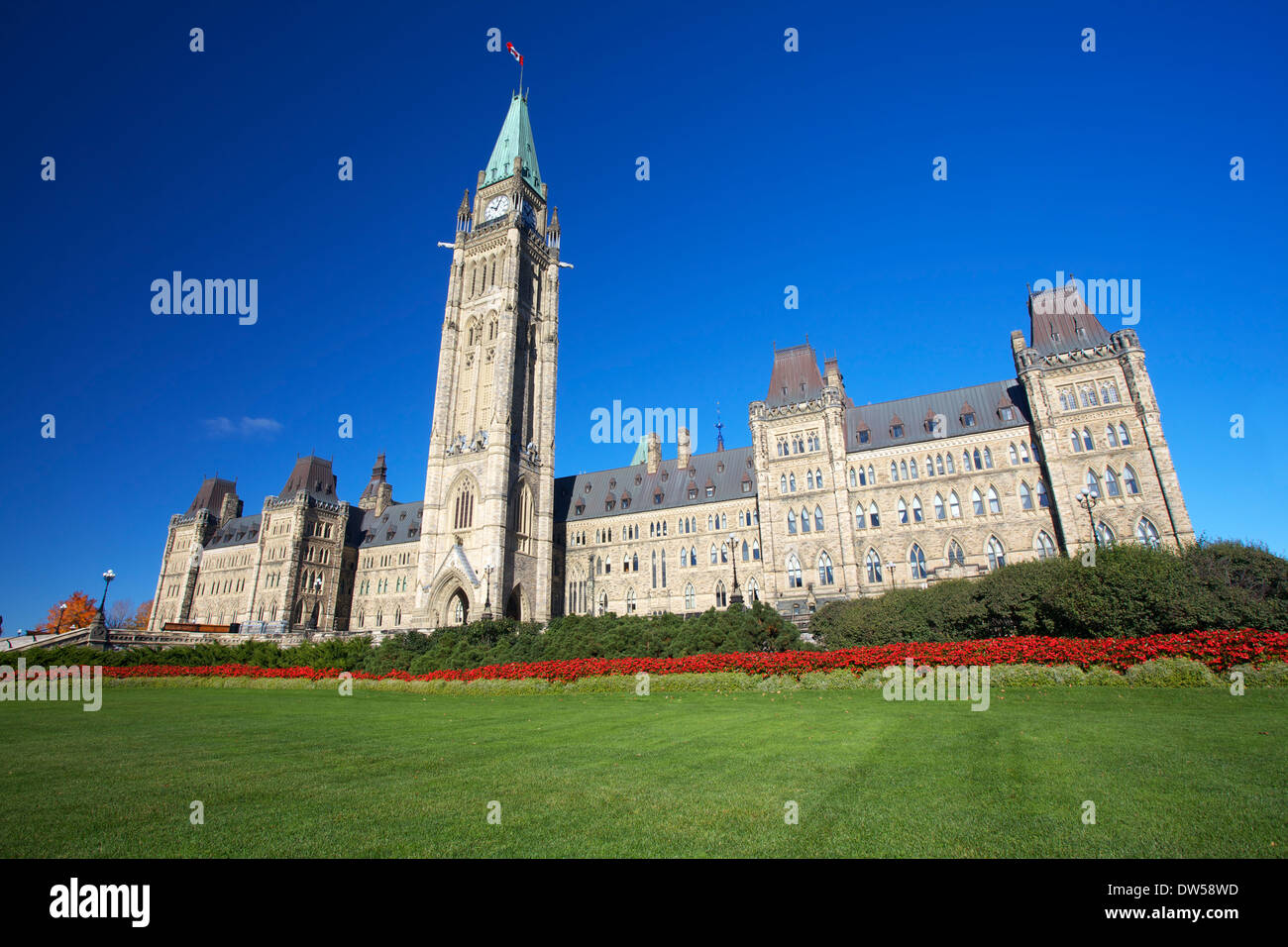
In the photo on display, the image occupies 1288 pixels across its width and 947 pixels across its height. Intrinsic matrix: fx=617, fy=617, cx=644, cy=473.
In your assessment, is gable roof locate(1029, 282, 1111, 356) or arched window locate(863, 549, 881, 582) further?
arched window locate(863, 549, 881, 582)

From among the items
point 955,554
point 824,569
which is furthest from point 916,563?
point 824,569

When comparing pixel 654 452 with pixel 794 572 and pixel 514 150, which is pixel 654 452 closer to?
pixel 794 572

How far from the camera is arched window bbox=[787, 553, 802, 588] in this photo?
4234 centimetres

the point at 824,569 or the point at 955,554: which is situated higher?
the point at 955,554

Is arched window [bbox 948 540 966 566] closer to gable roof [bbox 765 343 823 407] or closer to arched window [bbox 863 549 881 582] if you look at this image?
arched window [bbox 863 549 881 582]

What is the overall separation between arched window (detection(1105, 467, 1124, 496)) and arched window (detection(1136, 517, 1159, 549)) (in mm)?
1924

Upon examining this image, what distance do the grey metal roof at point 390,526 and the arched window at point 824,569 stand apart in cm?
4403

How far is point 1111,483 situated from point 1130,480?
3.06ft

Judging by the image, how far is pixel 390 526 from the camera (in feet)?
230

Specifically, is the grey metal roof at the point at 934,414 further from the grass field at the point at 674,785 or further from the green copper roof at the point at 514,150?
the green copper roof at the point at 514,150

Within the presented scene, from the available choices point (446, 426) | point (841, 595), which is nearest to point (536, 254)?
point (446, 426)

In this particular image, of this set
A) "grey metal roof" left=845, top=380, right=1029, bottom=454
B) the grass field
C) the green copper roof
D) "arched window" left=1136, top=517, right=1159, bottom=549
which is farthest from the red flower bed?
the green copper roof

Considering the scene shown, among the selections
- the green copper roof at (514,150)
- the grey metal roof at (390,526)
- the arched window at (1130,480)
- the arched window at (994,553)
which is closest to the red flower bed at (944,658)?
the arched window at (994,553)

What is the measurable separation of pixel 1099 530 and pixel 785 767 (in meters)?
36.8
